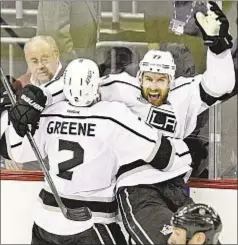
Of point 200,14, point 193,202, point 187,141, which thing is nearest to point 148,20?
point 200,14

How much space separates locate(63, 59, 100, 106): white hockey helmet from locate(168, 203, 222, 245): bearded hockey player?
1.23 ft

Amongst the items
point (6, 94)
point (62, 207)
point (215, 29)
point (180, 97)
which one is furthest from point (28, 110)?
point (215, 29)

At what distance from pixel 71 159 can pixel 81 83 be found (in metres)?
0.19

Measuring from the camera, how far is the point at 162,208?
1.92 m

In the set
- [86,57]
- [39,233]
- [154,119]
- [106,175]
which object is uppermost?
[86,57]

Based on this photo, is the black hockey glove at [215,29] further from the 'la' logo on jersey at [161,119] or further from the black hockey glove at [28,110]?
the black hockey glove at [28,110]

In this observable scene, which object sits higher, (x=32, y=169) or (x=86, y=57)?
(x=86, y=57)

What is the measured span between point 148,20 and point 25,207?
0.60m

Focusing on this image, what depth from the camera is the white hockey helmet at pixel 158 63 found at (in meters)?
1.95

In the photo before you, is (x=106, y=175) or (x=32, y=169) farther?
(x=32, y=169)

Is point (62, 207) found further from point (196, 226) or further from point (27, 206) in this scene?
point (196, 226)

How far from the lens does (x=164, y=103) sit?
1.97 m

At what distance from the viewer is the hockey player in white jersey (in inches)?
76.2

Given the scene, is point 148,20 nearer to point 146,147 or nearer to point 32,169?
point 146,147
